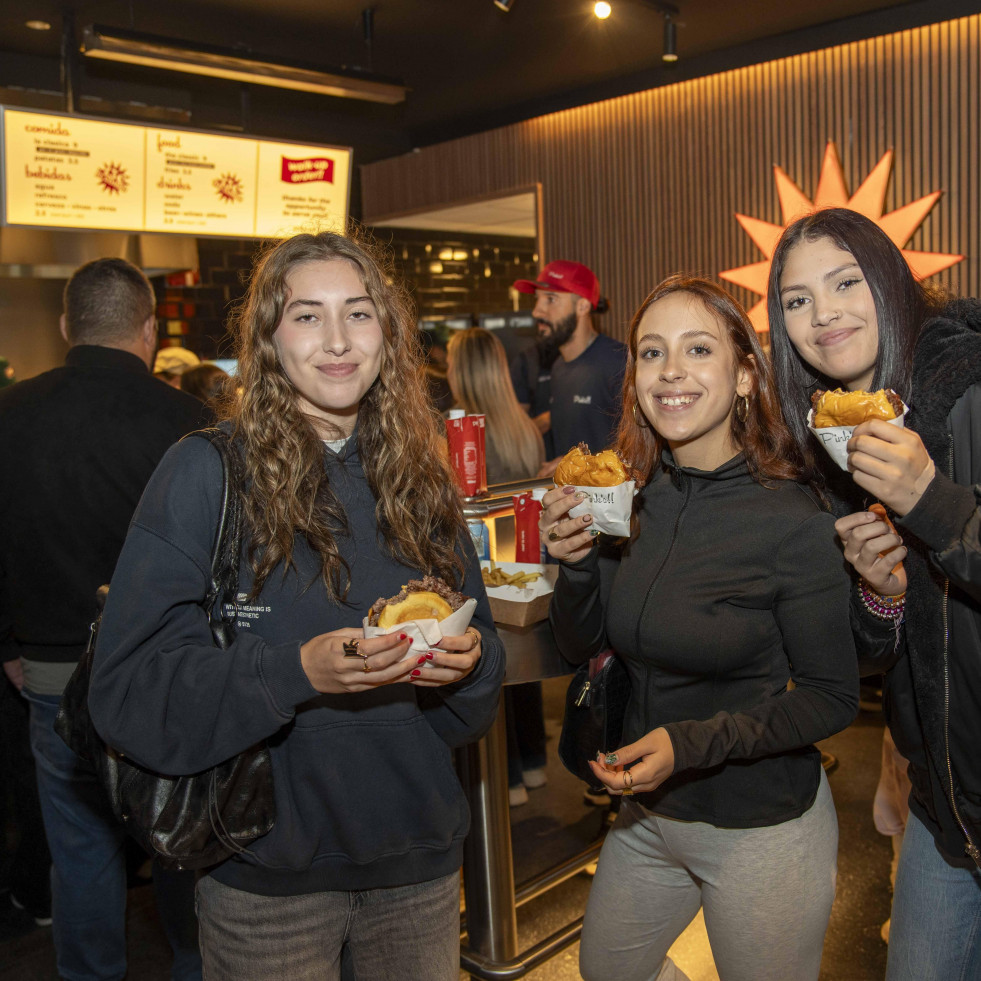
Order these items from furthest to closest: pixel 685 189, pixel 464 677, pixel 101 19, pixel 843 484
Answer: pixel 685 189 → pixel 101 19 → pixel 843 484 → pixel 464 677

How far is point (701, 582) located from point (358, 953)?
37.0 inches

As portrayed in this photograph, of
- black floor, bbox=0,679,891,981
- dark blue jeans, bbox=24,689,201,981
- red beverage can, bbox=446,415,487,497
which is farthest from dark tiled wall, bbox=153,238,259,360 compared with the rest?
dark blue jeans, bbox=24,689,201,981

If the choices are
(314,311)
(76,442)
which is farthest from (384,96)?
(314,311)

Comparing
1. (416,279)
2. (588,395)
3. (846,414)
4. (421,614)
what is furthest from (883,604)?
(416,279)

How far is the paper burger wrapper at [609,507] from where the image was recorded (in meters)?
1.82

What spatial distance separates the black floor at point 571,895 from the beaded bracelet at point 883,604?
5.72 feet

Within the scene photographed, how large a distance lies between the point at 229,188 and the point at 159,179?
1.47 ft

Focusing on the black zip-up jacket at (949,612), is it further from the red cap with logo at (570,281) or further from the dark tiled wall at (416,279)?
the dark tiled wall at (416,279)

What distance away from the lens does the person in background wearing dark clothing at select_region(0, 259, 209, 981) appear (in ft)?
8.96

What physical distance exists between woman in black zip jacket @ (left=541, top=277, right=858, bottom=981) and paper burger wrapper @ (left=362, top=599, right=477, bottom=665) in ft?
1.35

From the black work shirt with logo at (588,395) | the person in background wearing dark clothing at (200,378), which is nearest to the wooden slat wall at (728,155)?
the black work shirt with logo at (588,395)

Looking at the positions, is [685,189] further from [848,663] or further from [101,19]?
[848,663]

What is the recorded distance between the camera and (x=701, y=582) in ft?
5.90

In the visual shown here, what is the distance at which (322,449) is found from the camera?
1.69 meters
